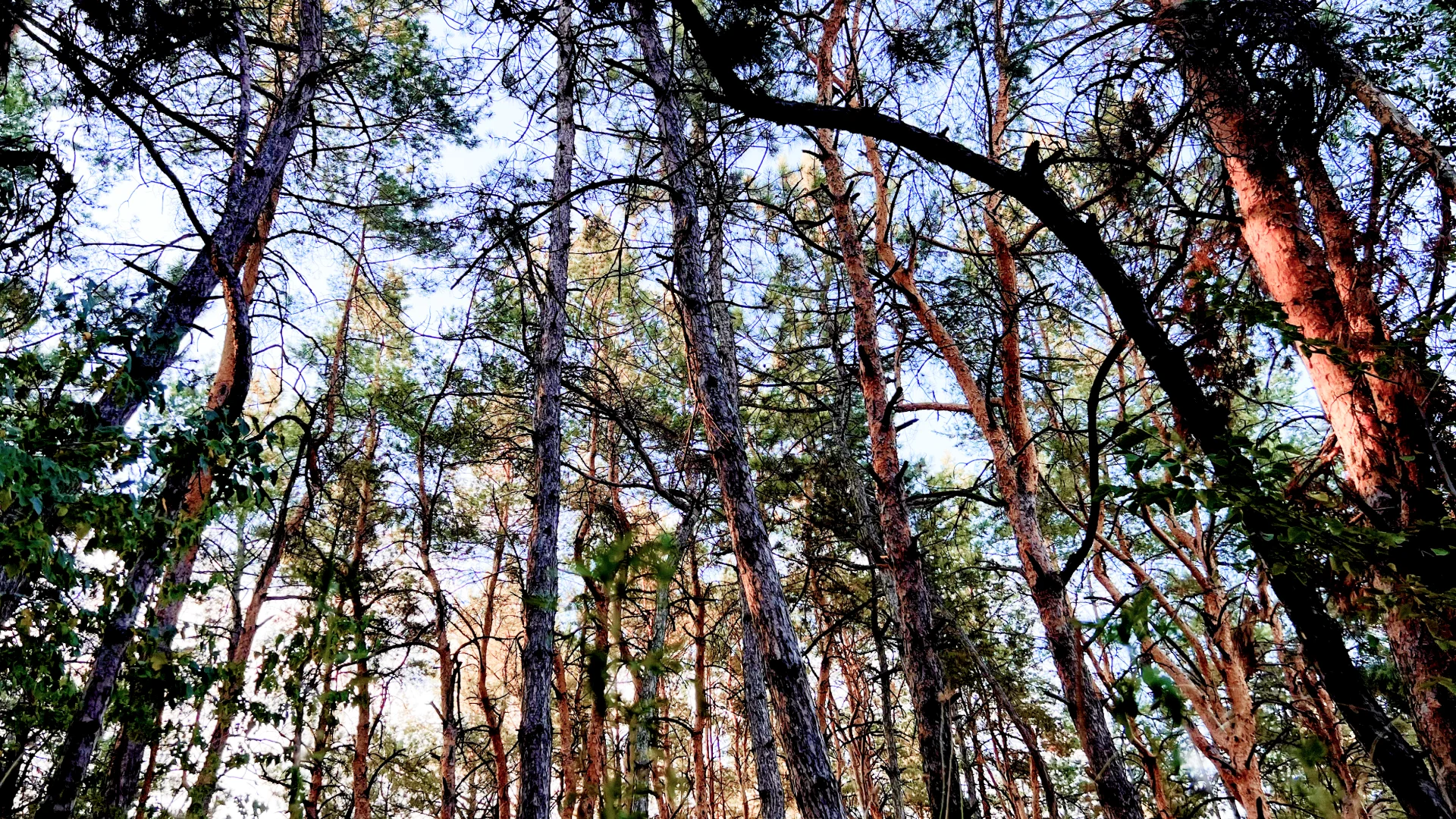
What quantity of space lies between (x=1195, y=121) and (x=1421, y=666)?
277cm

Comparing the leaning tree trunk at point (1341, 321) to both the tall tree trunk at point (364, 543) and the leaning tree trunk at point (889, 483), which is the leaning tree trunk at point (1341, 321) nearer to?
the leaning tree trunk at point (889, 483)

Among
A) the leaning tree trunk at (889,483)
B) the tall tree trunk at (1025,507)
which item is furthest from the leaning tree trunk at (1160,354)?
the leaning tree trunk at (889,483)

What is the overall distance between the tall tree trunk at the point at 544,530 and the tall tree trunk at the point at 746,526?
122 cm

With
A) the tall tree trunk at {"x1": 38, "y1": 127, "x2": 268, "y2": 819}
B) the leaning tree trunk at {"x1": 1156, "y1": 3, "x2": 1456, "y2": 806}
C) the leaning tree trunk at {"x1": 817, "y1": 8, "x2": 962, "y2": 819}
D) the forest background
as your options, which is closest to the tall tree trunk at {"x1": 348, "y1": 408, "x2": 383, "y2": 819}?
the forest background

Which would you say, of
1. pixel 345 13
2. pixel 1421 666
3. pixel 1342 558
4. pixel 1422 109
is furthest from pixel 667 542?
pixel 345 13

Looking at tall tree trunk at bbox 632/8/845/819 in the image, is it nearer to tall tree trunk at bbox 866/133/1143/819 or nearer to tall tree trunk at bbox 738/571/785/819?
tall tree trunk at bbox 866/133/1143/819

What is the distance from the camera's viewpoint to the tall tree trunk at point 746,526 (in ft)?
9.80

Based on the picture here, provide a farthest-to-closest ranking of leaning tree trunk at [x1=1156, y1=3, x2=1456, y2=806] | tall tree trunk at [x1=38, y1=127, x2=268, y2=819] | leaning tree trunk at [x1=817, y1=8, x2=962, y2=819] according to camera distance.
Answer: leaning tree trunk at [x1=817, y1=8, x2=962, y2=819] < leaning tree trunk at [x1=1156, y1=3, x2=1456, y2=806] < tall tree trunk at [x1=38, y1=127, x2=268, y2=819]

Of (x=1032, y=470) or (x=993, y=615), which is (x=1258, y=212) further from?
(x=993, y=615)

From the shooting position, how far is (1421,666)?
3.43m

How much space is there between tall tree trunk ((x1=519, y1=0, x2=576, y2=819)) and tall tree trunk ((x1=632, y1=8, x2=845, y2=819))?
1224 mm

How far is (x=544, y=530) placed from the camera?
6500 mm

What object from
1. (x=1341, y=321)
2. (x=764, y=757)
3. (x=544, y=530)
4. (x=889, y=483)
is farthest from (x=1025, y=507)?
(x=544, y=530)

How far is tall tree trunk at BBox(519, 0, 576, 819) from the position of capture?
5.69m
